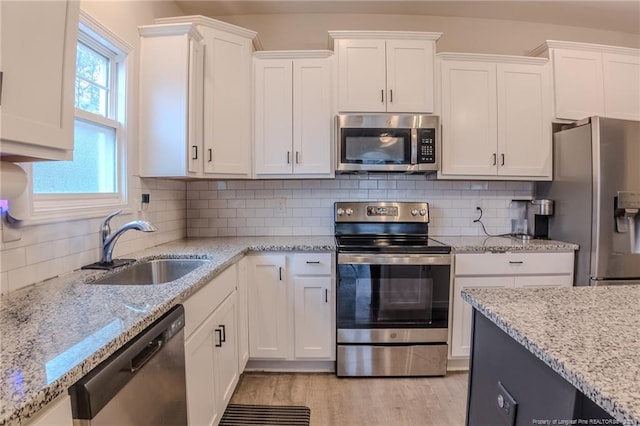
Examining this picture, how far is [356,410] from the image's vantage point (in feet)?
6.53

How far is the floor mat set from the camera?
1.87 metres

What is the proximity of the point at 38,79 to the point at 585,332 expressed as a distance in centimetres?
160

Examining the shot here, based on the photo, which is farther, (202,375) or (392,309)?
(392,309)

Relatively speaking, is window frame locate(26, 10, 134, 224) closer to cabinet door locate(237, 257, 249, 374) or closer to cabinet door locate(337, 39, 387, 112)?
cabinet door locate(237, 257, 249, 374)

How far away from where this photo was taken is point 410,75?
8.23 ft

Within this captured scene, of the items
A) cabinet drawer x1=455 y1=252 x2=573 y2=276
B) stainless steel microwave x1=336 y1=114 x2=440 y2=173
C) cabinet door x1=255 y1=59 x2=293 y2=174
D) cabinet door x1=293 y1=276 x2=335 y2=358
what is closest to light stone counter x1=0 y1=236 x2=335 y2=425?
cabinet door x1=293 y1=276 x2=335 y2=358

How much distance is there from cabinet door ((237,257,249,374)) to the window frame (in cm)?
77

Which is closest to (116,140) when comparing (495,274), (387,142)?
(387,142)

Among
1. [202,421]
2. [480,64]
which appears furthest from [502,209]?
[202,421]

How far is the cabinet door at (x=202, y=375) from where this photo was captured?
1326 mm

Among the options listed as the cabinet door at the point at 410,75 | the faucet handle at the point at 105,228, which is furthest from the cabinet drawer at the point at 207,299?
the cabinet door at the point at 410,75

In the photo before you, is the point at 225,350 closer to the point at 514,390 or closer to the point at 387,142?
the point at 514,390

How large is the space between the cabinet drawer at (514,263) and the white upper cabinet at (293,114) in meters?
1.21

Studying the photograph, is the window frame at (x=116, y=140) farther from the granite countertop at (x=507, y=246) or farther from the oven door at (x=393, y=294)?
the granite countertop at (x=507, y=246)
